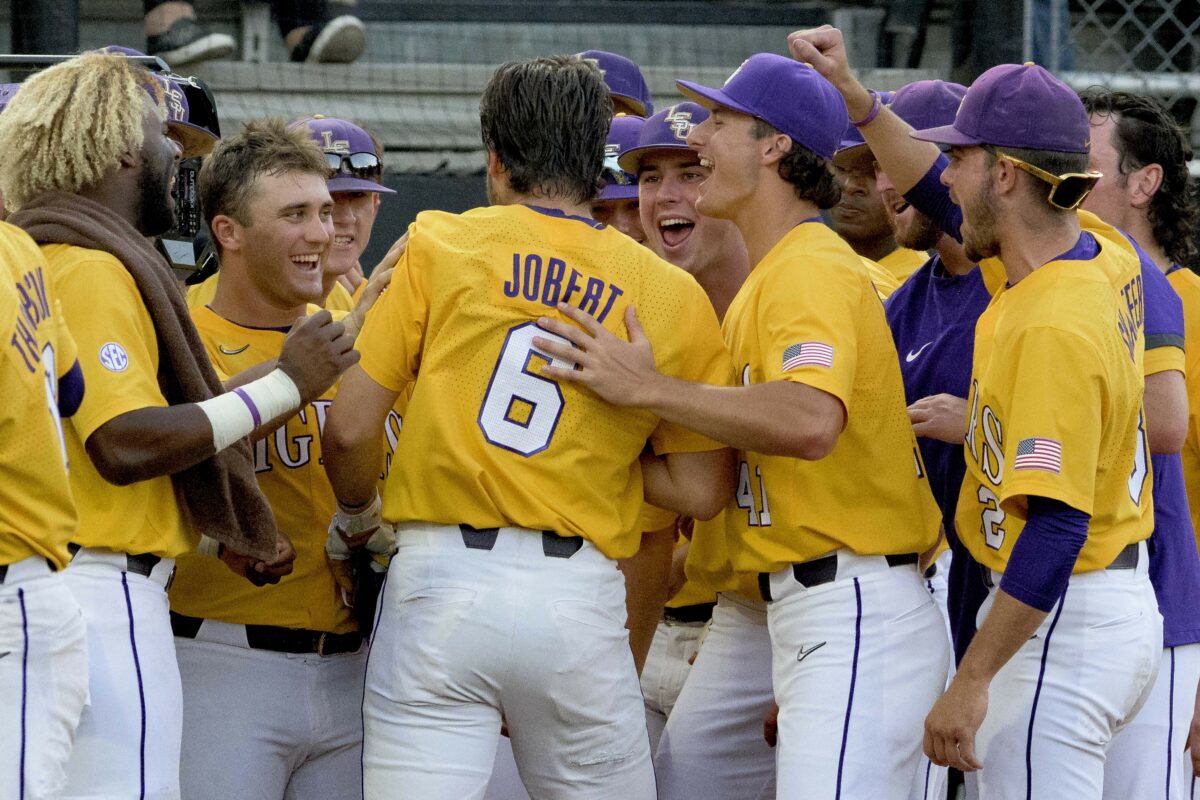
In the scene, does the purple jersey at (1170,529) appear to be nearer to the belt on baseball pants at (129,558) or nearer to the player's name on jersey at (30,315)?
the belt on baseball pants at (129,558)

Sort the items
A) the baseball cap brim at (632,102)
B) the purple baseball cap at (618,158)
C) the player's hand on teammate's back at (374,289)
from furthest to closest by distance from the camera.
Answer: the baseball cap brim at (632,102) → the purple baseball cap at (618,158) → the player's hand on teammate's back at (374,289)

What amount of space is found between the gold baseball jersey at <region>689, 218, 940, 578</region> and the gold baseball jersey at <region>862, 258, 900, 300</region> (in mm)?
819

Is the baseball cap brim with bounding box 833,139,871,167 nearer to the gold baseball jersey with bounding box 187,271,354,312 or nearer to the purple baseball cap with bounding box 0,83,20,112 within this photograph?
the gold baseball jersey with bounding box 187,271,354,312

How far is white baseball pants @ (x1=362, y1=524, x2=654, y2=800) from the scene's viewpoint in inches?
110

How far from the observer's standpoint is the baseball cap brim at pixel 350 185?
4258mm

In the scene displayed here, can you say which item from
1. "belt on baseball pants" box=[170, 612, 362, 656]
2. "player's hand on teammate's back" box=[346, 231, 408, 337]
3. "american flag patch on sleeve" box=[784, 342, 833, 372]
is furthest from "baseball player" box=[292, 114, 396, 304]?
"american flag patch on sleeve" box=[784, 342, 833, 372]

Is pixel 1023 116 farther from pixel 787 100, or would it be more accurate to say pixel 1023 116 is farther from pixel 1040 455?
pixel 1040 455

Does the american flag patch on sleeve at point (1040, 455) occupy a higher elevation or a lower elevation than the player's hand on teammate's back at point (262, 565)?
higher

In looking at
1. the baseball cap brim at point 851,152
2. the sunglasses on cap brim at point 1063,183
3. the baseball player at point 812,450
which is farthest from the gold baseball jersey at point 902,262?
the sunglasses on cap brim at point 1063,183

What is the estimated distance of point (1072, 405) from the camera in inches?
108

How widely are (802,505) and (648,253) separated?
1.98 feet

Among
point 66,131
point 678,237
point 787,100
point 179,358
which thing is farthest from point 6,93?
point 787,100

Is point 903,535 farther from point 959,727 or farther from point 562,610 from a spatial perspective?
point 562,610

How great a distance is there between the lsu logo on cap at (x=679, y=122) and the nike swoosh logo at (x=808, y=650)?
1.63 m
